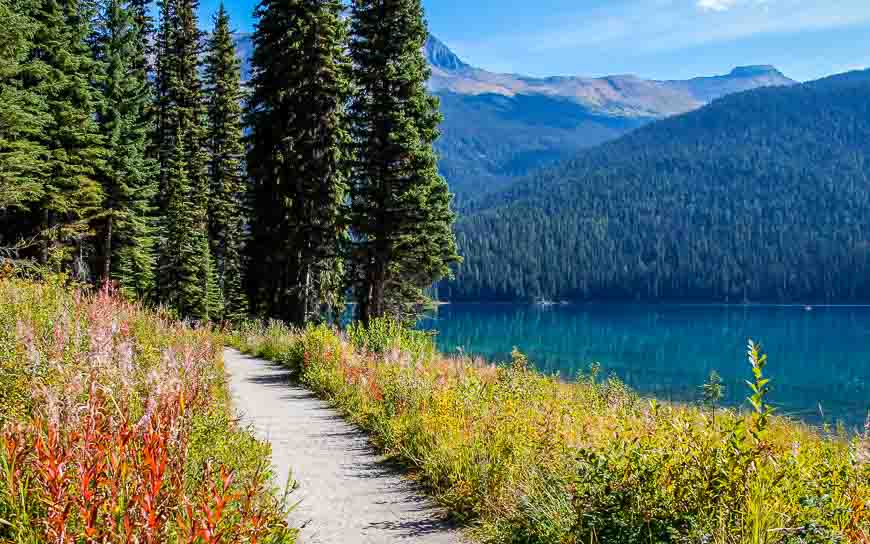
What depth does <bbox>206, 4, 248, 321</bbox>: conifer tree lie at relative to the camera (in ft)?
134

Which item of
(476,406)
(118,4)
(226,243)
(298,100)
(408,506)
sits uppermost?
(118,4)

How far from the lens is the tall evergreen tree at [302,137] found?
2495cm

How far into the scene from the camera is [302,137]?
82.9 ft

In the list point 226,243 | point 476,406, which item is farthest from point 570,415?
point 226,243

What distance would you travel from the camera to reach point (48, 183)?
87.4 ft

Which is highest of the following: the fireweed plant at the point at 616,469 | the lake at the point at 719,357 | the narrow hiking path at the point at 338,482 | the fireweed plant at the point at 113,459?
the fireweed plant at the point at 113,459

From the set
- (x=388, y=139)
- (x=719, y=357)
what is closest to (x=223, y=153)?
(x=388, y=139)

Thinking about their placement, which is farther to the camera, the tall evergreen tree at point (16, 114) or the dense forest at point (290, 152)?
the dense forest at point (290, 152)

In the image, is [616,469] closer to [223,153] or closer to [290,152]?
[290,152]

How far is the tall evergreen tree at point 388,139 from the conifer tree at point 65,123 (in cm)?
1221

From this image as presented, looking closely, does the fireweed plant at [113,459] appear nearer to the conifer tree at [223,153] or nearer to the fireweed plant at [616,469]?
the fireweed plant at [616,469]

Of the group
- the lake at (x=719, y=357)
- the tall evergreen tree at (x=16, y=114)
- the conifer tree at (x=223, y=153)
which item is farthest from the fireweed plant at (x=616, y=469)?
the conifer tree at (x=223, y=153)

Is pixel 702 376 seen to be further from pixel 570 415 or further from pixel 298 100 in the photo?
pixel 570 415

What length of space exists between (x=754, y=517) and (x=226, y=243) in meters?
47.6
